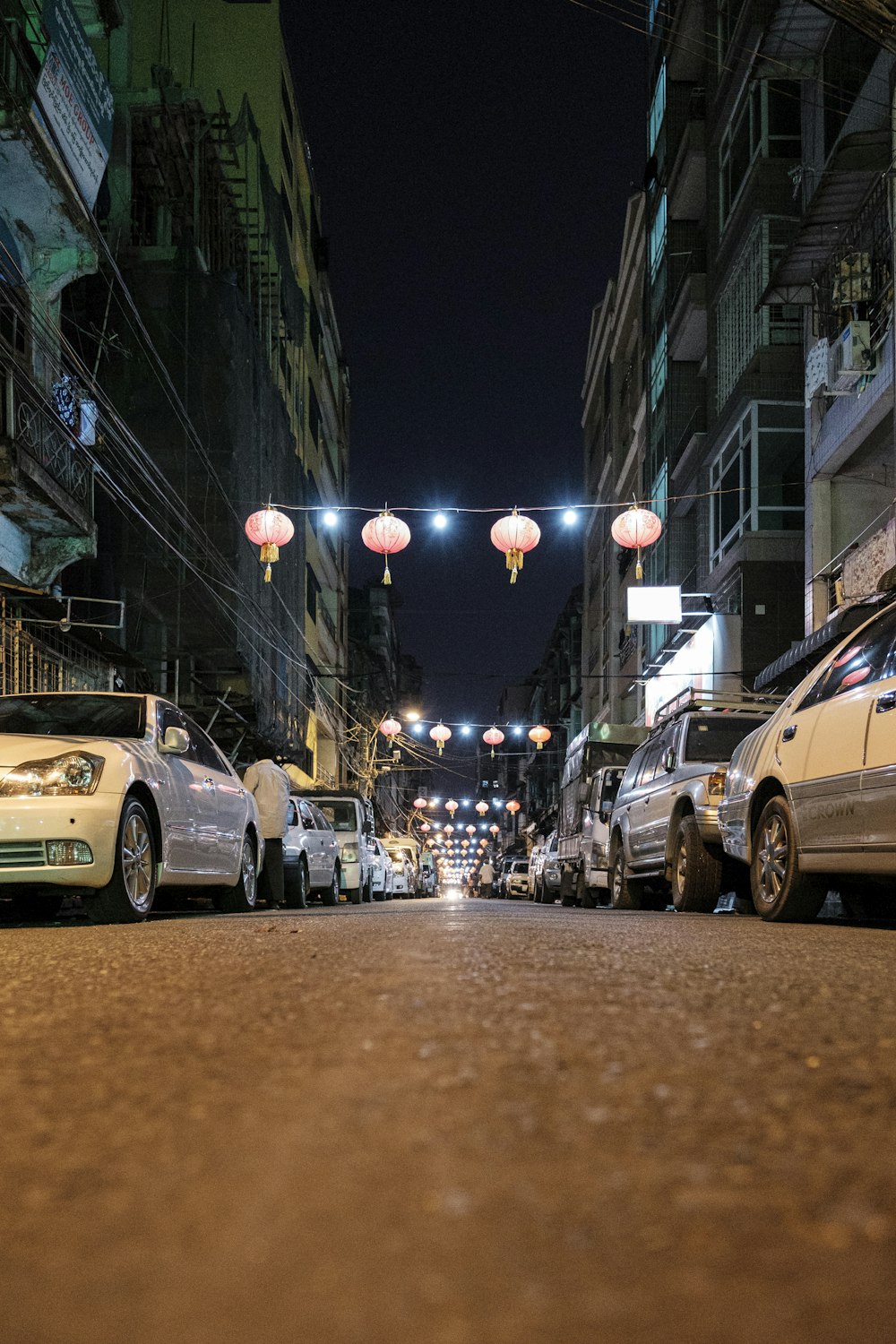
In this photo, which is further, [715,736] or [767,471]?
[767,471]

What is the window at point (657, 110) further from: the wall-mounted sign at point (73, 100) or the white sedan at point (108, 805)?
the white sedan at point (108, 805)

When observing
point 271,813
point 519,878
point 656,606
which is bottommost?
point 519,878

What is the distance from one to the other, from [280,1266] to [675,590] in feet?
83.1

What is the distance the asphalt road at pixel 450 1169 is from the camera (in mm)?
1022

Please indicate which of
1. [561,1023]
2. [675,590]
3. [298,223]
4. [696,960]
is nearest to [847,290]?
[675,590]

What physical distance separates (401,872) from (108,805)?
2647 centimetres

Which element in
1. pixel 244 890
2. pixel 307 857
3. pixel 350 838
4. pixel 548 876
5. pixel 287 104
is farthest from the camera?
pixel 287 104

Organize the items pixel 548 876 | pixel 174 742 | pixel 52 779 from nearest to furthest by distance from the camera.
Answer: pixel 52 779
pixel 174 742
pixel 548 876

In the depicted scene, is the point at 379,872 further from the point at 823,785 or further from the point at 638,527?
the point at 823,785

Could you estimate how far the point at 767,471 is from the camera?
80.2 feet

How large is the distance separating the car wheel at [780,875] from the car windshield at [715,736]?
3695mm

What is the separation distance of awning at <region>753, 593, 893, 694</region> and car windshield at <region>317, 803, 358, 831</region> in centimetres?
752

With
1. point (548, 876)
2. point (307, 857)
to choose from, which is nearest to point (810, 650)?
point (307, 857)

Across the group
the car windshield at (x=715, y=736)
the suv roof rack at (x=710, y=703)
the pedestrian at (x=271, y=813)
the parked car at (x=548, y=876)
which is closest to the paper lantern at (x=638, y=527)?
the suv roof rack at (x=710, y=703)
